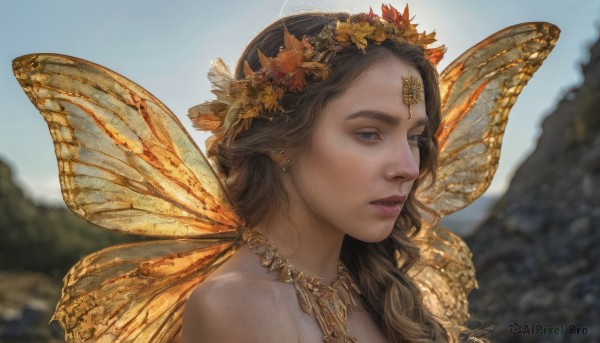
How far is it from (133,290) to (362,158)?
1060mm

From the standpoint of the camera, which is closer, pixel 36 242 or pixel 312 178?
pixel 312 178

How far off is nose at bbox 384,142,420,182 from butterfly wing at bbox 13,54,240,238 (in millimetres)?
665

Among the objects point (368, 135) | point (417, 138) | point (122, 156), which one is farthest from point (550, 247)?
point (122, 156)

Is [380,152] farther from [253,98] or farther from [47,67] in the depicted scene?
[47,67]

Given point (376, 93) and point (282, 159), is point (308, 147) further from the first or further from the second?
point (376, 93)

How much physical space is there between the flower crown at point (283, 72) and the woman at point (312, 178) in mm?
22

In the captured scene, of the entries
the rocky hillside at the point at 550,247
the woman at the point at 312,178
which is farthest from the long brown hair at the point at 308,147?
the rocky hillside at the point at 550,247

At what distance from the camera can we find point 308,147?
2686 millimetres

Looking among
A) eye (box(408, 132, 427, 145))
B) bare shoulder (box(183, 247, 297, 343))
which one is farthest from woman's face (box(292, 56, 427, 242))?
bare shoulder (box(183, 247, 297, 343))

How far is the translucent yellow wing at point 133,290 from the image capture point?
114 inches

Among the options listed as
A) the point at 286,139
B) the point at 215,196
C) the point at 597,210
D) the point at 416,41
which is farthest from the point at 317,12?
the point at 597,210

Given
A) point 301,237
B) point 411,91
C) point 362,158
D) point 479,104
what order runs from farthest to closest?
point 479,104 → point 301,237 → point 411,91 → point 362,158

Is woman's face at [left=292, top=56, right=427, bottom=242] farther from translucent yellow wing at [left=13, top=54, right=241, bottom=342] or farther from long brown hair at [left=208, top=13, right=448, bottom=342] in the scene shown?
translucent yellow wing at [left=13, top=54, right=241, bottom=342]

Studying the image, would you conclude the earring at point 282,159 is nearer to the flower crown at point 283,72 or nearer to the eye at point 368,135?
the flower crown at point 283,72
